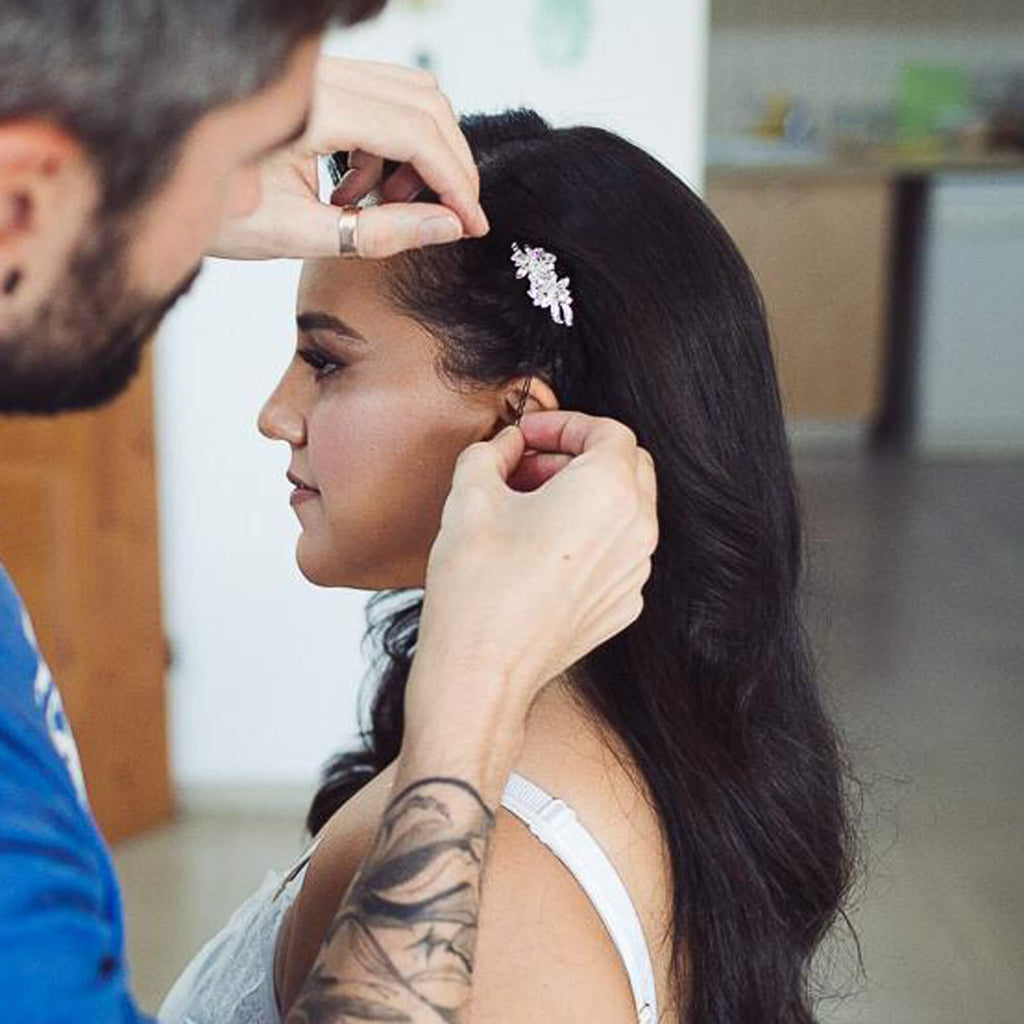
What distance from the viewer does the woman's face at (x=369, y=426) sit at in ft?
4.42

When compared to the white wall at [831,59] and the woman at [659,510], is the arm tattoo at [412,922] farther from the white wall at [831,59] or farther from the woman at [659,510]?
the white wall at [831,59]

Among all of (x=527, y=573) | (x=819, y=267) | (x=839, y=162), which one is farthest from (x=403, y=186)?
(x=839, y=162)

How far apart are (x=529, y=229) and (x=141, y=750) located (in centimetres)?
220

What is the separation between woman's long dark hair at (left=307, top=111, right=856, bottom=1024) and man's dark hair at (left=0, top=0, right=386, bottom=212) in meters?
0.59

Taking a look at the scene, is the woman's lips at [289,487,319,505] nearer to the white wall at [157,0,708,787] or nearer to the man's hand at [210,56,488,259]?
the man's hand at [210,56,488,259]

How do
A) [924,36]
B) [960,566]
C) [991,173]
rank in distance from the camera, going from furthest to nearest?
1. [924,36]
2. [991,173]
3. [960,566]

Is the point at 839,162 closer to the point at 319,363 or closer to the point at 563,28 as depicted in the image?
the point at 563,28

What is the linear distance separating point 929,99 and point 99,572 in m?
4.89

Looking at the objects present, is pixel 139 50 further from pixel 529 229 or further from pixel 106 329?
pixel 529 229

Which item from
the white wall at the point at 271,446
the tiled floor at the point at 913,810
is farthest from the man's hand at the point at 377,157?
Answer: the white wall at the point at 271,446

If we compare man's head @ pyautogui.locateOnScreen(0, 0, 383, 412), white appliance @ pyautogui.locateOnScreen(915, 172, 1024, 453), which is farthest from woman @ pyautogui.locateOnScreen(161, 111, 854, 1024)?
white appliance @ pyautogui.locateOnScreen(915, 172, 1024, 453)

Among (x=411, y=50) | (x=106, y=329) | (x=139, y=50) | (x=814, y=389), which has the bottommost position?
(x=814, y=389)

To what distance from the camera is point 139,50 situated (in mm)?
664

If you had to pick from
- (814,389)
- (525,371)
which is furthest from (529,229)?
(814,389)
